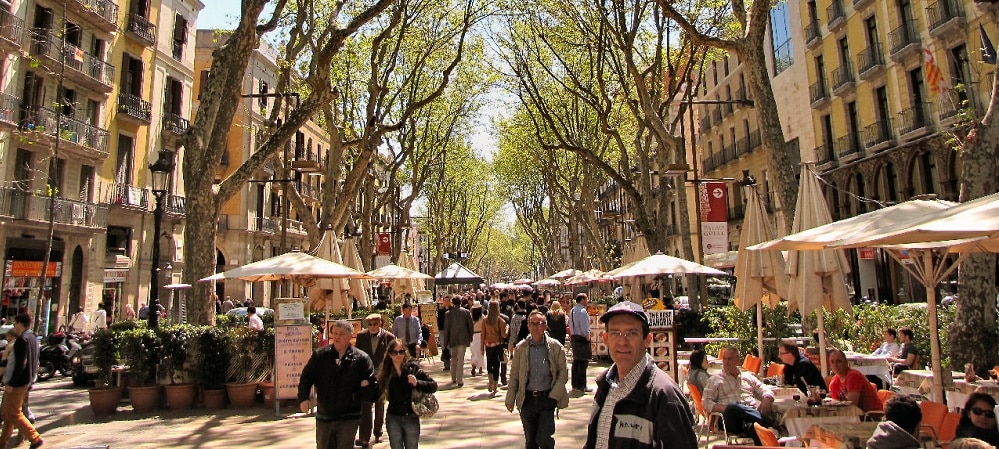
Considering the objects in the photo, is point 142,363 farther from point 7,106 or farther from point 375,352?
point 7,106

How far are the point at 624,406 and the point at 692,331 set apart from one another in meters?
12.6

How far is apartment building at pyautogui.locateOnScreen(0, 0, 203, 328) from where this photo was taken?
803 inches

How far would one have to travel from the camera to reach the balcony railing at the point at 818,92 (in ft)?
93.9

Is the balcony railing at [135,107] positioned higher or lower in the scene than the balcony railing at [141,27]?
lower

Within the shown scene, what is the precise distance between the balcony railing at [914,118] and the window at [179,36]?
30.4 meters

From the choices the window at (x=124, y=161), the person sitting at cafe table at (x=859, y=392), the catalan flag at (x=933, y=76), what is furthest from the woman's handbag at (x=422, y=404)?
the window at (x=124, y=161)

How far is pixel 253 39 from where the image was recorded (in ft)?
34.9

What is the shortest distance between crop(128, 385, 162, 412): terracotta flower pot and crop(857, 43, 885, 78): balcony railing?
2583 cm

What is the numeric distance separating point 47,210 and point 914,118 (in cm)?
3034

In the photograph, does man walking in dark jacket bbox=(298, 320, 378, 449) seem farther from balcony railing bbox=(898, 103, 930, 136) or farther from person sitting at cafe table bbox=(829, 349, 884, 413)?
balcony railing bbox=(898, 103, 930, 136)

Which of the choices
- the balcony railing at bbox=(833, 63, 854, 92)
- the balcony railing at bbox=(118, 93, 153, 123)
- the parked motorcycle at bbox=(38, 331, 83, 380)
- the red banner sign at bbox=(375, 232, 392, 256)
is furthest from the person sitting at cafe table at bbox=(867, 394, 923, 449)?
the balcony railing at bbox=(118, 93, 153, 123)

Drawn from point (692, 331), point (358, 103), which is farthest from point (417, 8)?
point (692, 331)

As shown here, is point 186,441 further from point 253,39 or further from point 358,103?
point 358,103

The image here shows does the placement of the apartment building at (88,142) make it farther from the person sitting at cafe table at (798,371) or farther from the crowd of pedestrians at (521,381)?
the person sitting at cafe table at (798,371)
